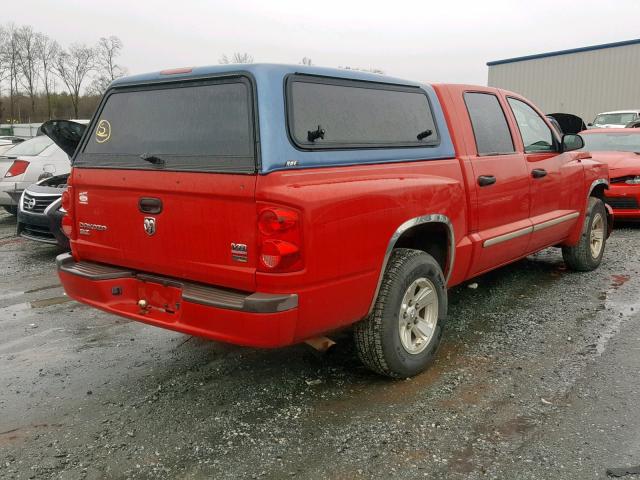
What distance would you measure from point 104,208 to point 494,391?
260 cm

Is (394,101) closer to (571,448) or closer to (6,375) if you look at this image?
(571,448)

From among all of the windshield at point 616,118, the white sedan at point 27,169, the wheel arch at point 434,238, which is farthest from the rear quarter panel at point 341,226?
the windshield at point 616,118

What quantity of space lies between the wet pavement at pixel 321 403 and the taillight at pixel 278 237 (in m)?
0.94

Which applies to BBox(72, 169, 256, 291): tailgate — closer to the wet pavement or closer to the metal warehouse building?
the wet pavement

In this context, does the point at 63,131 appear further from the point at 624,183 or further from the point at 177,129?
the point at 624,183

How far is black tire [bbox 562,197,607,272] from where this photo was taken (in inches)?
235

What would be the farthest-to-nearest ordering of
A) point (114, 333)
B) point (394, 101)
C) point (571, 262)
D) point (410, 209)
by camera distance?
point (571, 262) < point (114, 333) < point (394, 101) < point (410, 209)

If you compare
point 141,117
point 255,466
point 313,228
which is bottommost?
point 255,466

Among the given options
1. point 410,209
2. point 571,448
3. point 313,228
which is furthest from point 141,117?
point 571,448

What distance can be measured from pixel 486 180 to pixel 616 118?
18157mm

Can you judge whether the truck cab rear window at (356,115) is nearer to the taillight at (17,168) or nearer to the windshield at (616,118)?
the taillight at (17,168)

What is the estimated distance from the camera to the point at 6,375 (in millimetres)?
3834

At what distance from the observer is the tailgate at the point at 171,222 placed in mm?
2895

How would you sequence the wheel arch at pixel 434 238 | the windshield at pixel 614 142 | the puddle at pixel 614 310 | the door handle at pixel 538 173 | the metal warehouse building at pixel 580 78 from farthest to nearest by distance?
the metal warehouse building at pixel 580 78
the windshield at pixel 614 142
the door handle at pixel 538 173
the puddle at pixel 614 310
the wheel arch at pixel 434 238
